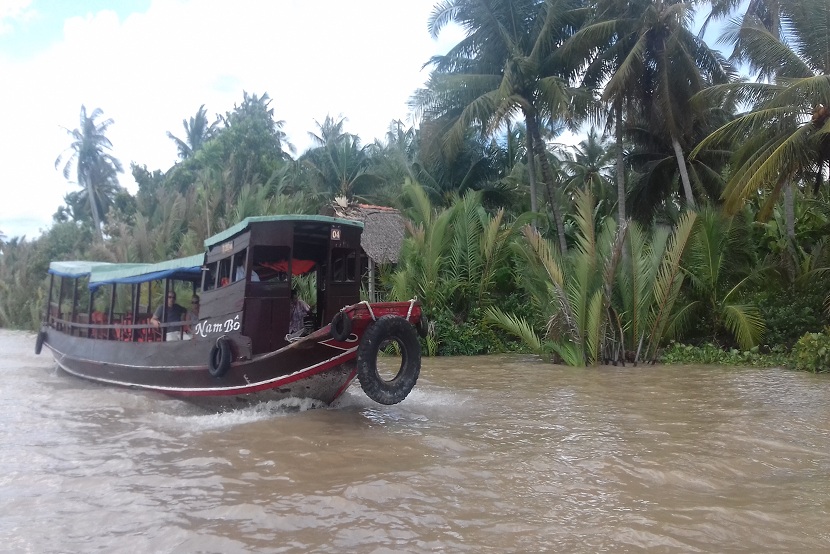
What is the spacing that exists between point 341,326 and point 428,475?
2372 millimetres

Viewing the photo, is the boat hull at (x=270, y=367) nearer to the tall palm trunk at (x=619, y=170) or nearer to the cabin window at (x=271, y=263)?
the cabin window at (x=271, y=263)

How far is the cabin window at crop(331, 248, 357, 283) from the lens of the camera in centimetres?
821

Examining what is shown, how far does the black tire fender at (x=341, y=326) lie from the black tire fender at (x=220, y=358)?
1335mm

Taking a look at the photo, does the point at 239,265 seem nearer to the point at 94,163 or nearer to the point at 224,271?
the point at 224,271

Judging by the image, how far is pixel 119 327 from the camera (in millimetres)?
10023

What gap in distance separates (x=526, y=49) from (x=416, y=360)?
1326cm

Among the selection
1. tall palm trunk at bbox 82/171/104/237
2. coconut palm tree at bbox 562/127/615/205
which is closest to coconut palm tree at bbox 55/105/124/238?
tall palm trunk at bbox 82/171/104/237

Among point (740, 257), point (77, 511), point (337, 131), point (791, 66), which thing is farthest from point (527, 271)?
point (337, 131)

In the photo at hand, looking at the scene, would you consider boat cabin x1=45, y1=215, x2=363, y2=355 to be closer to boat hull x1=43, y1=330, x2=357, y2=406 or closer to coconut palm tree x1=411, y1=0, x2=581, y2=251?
boat hull x1=43, y1=330, x2=357, y2=406

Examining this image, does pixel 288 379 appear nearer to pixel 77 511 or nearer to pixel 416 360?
pixel 416 360

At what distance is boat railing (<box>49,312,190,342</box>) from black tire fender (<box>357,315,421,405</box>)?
3.00 metres

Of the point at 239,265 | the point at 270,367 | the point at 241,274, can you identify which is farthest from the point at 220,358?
the point at 239,265

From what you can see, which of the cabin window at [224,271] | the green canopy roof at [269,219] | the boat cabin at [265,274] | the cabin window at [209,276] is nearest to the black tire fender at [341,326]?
the boat cabin at [265,274]

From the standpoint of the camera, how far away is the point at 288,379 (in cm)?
721
